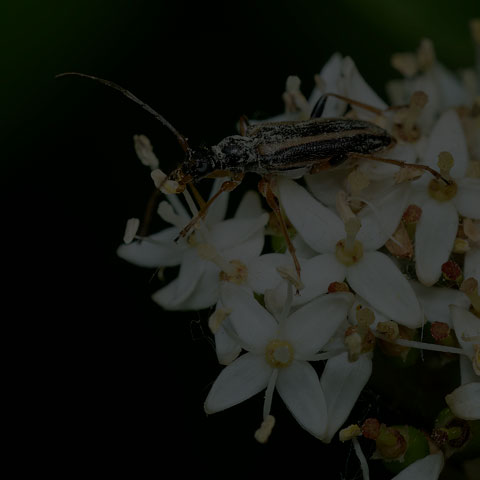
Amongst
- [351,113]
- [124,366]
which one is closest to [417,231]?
[351,113]

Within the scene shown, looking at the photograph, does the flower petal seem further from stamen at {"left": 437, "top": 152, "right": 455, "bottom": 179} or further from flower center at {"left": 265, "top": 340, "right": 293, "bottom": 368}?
stamen at {"left": 437, "top": 152, "right": 455, "bottom": 179}

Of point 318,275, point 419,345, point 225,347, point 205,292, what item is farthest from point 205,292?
point 419,345

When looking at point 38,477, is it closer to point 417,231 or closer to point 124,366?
point 124,366

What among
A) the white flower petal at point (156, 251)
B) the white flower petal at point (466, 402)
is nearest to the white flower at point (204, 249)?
the white flower petal at point (156, 251)

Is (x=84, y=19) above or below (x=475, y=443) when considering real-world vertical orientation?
above

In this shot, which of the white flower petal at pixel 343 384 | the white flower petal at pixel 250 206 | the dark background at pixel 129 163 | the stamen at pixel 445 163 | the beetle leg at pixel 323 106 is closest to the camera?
the white flower petal at pixel 343 384

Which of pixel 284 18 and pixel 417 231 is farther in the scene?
pixel 284 18

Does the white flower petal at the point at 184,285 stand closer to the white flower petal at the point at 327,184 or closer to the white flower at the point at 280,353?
the white flower at the point at 280,353
